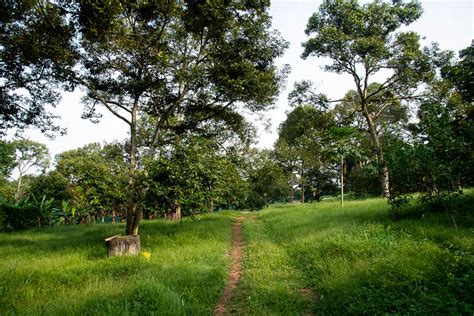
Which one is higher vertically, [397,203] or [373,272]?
[397,203]

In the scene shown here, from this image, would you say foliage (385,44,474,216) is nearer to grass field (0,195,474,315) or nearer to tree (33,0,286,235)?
grass field (0,195,474,315)

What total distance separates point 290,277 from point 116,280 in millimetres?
4252

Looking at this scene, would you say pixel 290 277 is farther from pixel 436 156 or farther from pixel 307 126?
pixel 307 126

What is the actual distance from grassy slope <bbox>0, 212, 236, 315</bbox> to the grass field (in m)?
0.03

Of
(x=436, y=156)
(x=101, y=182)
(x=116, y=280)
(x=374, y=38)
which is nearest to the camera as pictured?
(x=116, y=280)

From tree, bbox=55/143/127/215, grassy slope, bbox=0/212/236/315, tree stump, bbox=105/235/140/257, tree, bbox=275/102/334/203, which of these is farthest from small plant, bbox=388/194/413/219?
tree, bbox=275/102/334/203

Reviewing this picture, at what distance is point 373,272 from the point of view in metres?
5.41

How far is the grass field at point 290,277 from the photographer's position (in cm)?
457

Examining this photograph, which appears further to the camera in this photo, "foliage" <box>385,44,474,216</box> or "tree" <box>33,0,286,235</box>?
"tree" <box>33,0,286,235</box>

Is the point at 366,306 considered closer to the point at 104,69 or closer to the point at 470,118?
the point at 470,118

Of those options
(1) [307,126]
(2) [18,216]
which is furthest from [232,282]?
(2) [18,216]

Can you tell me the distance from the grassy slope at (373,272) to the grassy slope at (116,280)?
3.42 feet

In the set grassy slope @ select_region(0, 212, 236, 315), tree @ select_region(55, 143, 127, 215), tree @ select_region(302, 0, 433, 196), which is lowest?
grassy slope @ select_region(0, 212, 236, 315)

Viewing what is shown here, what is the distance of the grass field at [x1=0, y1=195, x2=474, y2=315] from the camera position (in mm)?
4566
